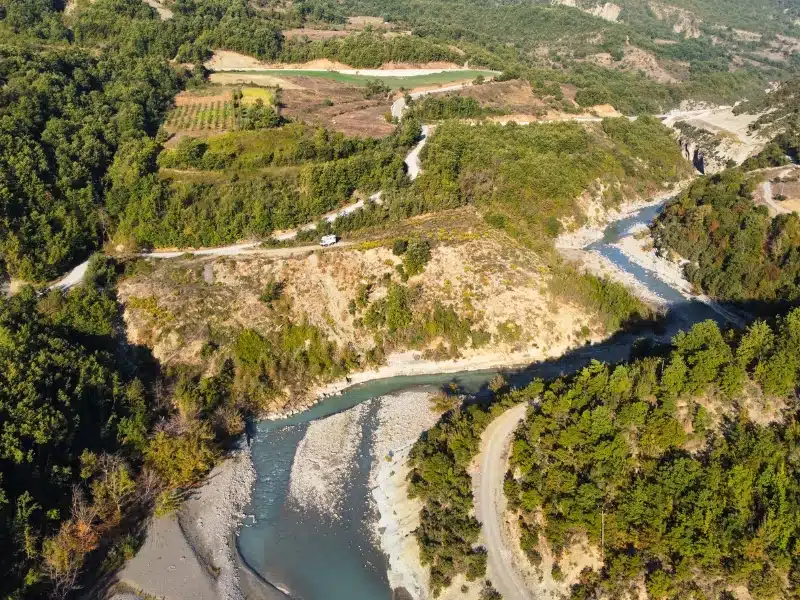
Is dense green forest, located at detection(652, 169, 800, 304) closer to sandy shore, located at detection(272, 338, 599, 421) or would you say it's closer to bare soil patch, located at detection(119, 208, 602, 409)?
bare soil patch, located at detection(119, 208, 602, 409)

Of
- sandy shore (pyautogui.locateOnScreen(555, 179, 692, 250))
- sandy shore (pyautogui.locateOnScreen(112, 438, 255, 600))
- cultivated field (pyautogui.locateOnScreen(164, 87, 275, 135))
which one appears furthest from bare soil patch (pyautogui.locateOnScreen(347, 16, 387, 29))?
sandy shore (pyautogui.locateOnScreen(112, 438, 255, 600))

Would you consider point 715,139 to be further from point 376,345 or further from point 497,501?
point 497,501

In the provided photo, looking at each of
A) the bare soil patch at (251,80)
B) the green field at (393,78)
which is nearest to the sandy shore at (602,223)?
the green field at (393,78)

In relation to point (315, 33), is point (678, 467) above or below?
below

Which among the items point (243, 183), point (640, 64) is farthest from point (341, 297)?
point (640, 64)

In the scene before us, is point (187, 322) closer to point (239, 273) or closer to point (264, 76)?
point (239, 273)

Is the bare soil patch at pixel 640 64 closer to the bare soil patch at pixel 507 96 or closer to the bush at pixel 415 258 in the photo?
the bare soil patch at pixel 507 96
